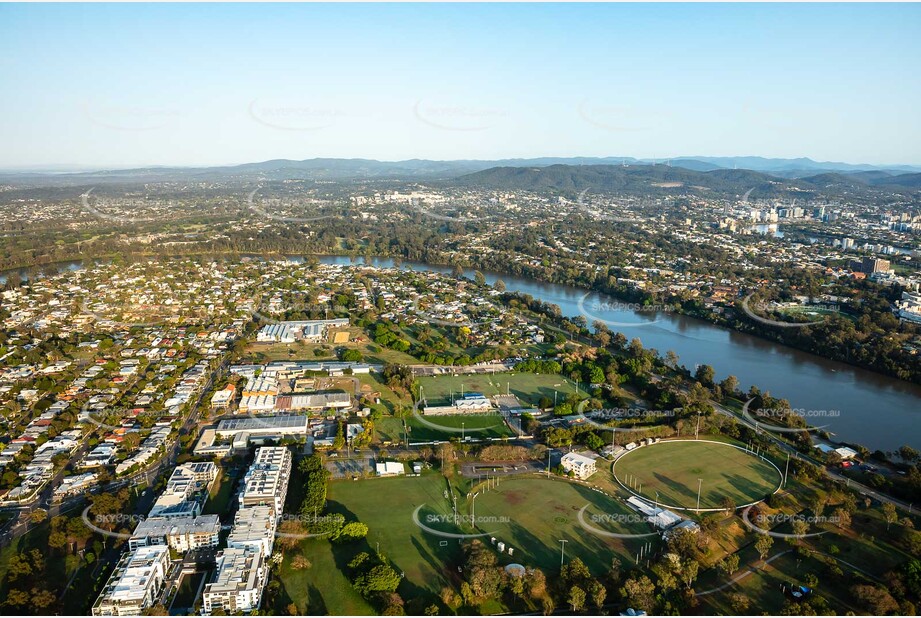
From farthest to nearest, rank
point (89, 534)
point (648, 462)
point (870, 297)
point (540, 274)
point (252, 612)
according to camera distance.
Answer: point (540, 274)
point (870, 297)
point (648, 462)
point (89, 534)
point (252, 612)

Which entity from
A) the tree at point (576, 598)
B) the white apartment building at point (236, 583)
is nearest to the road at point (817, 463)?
the tree at point (576, 598)

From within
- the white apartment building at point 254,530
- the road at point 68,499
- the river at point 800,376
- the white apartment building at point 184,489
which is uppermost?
the white apartment building at point 254,530

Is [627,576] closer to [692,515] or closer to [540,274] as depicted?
[692,515]

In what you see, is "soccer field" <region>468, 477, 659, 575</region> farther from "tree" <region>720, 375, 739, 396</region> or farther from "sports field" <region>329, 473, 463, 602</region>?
"tree" <region>720, 375, 739, 396</region>

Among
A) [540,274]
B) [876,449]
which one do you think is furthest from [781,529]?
[540,274]

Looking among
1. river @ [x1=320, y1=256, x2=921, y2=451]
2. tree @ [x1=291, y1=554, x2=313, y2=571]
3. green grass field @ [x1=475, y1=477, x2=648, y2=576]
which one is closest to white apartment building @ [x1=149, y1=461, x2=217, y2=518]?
tree @ [x1=291, y1=554, x2=313, y2=571]

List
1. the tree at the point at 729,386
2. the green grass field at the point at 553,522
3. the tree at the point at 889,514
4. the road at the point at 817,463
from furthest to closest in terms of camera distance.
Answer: the tree at the point at 729,386
the road at the point at 817,463
the tree at the point at 889,514
the green grass field at the point at 553,522

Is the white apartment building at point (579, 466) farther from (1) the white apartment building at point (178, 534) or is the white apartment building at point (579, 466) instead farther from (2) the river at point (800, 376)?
(2) the river at point (800, 376)
